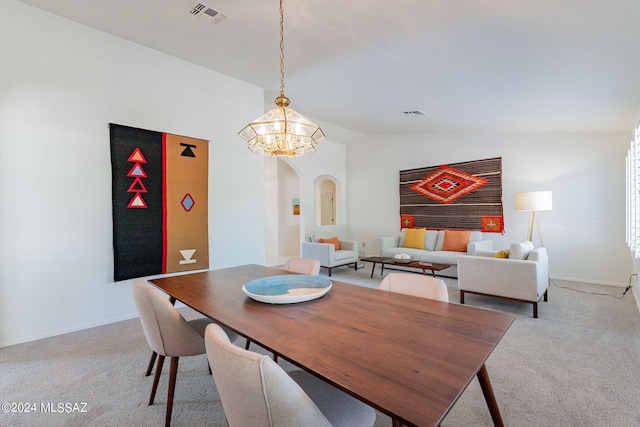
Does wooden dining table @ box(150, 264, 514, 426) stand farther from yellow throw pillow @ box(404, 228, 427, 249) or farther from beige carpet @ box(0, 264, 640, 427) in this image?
yellow throw pillow @ box(404, 228, 427, 249)

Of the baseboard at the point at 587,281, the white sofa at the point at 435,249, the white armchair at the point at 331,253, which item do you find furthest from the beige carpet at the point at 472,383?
the white armchair at the point at 331,253

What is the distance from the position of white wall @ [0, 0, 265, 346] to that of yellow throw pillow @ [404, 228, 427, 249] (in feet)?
14.8

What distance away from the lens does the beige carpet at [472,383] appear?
1675mm

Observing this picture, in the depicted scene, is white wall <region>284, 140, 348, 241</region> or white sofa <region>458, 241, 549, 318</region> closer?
white sofa <region>458, 241, 549, 318</region>

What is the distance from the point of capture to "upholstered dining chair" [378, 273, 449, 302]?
1.70m

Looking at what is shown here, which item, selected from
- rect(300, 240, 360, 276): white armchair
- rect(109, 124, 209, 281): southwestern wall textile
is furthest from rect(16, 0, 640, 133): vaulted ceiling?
rect(300, 240, 360, 276): white armchair

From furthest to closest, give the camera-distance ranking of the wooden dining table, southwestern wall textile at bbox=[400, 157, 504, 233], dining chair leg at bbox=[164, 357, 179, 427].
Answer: southwestern wall textile at bbox=[400, 157, 504, 233]
dining chair leg at bbox=[164, 357, 179, 427]
the wooden dining table

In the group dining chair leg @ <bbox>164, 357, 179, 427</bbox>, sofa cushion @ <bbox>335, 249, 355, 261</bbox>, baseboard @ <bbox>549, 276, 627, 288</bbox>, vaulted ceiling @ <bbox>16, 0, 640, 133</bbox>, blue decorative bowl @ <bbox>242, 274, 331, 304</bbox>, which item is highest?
vaulted ceiling @ <bbox>16, 0, 640, 133</bbox>

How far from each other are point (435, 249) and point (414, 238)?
1.46 ft

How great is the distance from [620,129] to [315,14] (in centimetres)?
460

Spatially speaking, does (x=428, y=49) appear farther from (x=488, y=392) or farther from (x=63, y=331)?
(x=63, y=331)

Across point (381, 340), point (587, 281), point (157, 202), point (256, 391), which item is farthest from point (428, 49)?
point (587, 281)

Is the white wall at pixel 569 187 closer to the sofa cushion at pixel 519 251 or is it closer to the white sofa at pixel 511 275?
the white sofa at pixel 511 275

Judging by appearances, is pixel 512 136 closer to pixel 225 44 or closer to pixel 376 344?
pixel 225 44
